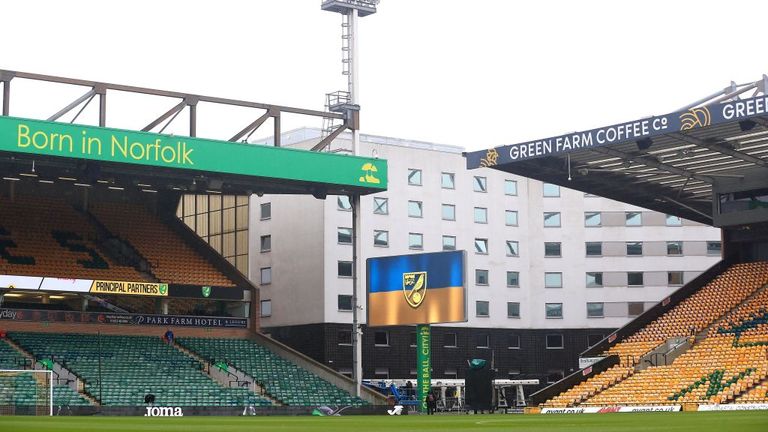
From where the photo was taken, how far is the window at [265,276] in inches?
2908

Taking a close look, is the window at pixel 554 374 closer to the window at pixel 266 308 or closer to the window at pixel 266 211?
the window at pixel 266 308

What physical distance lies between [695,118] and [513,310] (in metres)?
36.3

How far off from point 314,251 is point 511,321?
1504 centimetres

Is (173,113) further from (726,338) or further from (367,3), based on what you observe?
(726,338)

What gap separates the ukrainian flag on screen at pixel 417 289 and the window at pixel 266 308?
66.8ft

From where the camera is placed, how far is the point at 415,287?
52.4 meters

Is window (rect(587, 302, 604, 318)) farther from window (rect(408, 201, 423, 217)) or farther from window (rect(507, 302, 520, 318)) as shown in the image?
window (rect(408, 201, 423, 217))

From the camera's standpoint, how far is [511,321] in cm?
7875

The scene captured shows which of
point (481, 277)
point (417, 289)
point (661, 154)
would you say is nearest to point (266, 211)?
point (481, 277)

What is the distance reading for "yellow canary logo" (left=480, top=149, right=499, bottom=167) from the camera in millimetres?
51344

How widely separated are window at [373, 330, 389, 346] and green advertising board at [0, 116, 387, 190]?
17089mm

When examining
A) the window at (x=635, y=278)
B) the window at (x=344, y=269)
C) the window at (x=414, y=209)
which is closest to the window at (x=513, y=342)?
the window at (x=635, y=278)

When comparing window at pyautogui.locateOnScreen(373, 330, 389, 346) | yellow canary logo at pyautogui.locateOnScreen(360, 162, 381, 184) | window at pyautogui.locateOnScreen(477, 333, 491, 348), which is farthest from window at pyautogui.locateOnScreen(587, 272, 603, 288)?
yellow canary logo at pyautogui.locateOnScreen(360, 162, 381, 184)

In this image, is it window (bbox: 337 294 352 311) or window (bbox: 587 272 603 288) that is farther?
window (bbox: 587 272 603 288)
